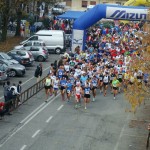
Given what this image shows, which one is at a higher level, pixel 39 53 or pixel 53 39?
pixel 53 39

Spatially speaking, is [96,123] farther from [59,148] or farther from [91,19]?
[91,19]

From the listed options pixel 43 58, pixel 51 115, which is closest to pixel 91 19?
pixel 43 58

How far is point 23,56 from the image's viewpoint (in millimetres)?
37469

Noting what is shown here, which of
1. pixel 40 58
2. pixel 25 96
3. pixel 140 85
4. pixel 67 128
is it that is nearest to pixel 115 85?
pixel 25 96

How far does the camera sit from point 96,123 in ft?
78.5

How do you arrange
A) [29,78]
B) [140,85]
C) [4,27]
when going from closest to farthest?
1. [140,85]
2. [29,78]
3. [4,27]

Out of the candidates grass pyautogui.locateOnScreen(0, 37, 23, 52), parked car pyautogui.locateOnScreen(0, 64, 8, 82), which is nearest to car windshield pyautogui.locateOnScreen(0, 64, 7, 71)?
parked car pyautogui.locateOnScreen(0, 64, 8, 82)

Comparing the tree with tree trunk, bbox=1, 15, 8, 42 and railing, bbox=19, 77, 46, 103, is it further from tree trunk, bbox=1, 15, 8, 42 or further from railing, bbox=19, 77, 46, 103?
tree trunk, bbox=1, 15, 8, 42

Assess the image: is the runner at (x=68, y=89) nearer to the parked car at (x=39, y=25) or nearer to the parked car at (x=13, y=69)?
the parked car at (x=13, y=69)

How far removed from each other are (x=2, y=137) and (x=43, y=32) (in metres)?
25.7

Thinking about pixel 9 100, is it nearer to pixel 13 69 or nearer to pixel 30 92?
pixel 30 92

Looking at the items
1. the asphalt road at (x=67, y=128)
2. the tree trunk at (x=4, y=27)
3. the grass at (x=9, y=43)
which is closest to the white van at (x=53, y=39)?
the grass at (x=9, y=43)

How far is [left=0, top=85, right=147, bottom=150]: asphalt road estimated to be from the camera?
67.3 feet

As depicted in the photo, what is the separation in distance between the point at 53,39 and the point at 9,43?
527 cm
